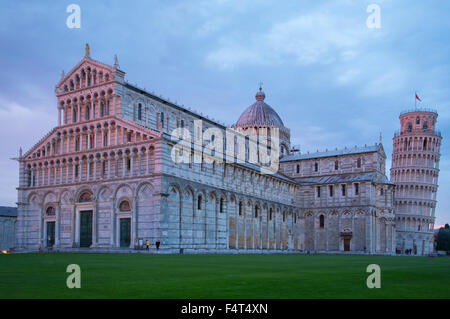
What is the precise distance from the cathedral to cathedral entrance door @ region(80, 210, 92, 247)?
0.33ft

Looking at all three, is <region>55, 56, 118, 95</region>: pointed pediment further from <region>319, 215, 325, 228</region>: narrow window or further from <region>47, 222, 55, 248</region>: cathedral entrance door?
<region>319, 215, 325, 228</region>: narrow window

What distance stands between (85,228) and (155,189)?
10.5 metres

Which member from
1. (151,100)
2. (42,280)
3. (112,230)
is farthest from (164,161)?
(42,280)

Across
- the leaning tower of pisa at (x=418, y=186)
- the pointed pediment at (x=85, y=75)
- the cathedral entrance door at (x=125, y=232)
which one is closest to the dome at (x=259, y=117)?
the leaning tower of pisa at (x=418, y=186)

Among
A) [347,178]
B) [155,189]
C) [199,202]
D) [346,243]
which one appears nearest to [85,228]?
[155,189]

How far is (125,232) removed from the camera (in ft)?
153

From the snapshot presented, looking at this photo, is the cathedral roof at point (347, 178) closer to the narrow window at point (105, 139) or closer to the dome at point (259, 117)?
the dome at point (259, 117)

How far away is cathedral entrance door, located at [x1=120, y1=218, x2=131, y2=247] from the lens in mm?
46312

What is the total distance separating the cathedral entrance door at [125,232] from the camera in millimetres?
46312

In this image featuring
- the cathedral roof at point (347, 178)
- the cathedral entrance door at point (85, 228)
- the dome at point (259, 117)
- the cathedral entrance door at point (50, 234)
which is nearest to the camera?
the cathedral entrance door at point (85, 228)

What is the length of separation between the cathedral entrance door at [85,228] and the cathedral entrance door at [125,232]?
415 centimetres

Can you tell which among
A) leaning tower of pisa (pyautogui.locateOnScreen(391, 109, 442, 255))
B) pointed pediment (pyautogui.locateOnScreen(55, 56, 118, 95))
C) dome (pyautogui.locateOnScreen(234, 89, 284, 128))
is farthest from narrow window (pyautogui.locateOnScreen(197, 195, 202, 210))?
leaning tower of pisa (pyautogui.locateOnScreen(391, 109, 442, 255))
